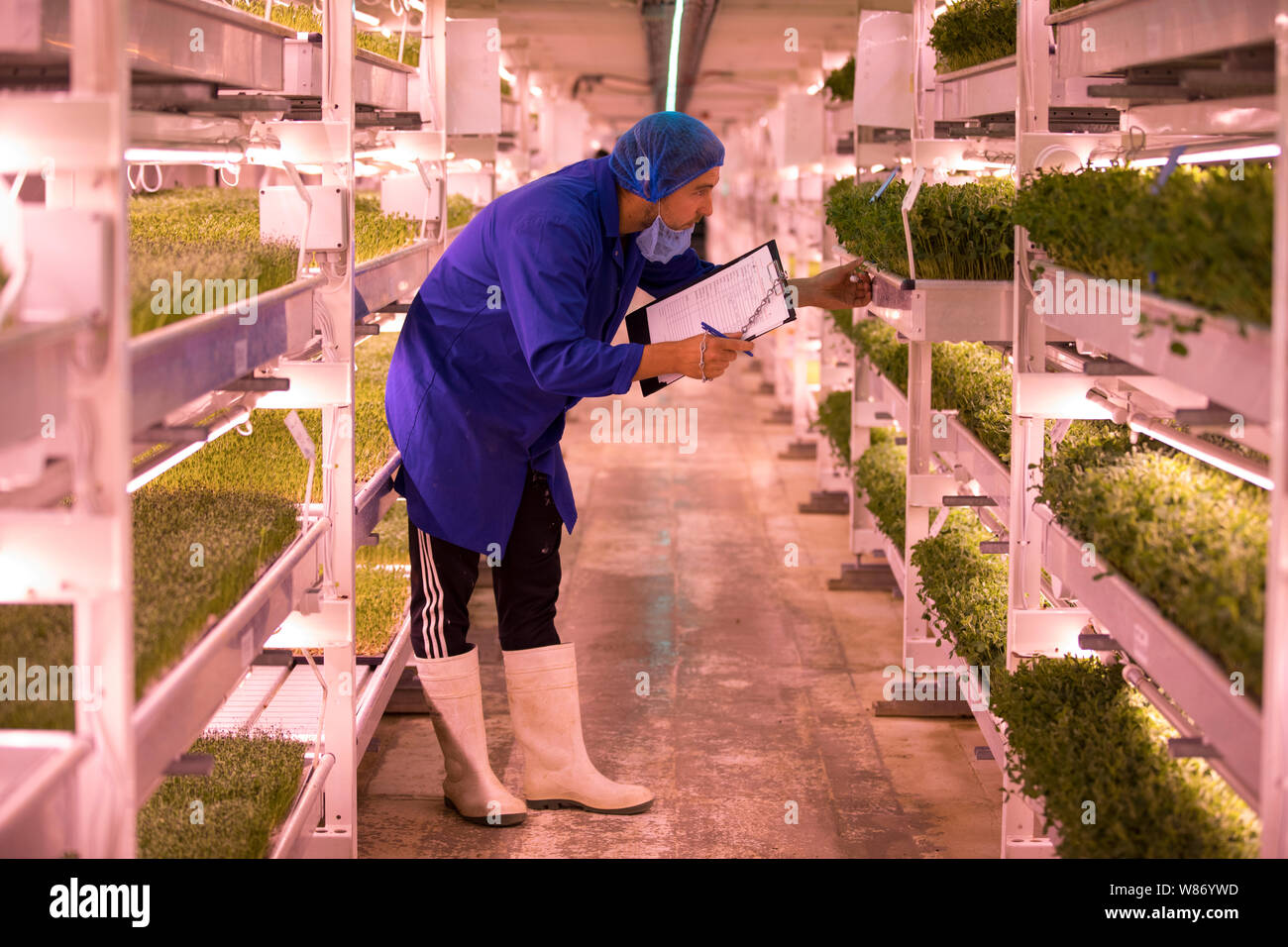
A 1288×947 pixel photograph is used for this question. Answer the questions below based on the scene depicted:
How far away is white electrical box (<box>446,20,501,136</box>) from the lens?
5.04 m

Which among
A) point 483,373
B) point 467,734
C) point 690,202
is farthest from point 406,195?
point 467,734

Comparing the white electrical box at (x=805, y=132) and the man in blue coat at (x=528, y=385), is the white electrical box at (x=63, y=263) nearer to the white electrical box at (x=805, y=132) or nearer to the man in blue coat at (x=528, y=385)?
the man in blue coat at (x=528, y=385)

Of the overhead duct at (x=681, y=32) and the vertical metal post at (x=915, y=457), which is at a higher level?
the overhead duct at (x=681, y=32)

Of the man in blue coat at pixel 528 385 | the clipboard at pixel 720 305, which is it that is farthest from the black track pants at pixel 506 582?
the clipboard at pixel 720 305

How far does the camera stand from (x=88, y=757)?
6.03 ft

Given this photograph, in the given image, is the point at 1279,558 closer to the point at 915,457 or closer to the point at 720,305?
the point at 720,305

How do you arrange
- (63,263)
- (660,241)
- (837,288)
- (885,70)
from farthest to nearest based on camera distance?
(885,70), (837,288), (660,241), (63,263)

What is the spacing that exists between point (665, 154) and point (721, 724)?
1917mm

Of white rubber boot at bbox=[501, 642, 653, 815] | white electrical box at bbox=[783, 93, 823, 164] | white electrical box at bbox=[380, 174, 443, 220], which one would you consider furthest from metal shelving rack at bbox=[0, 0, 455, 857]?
white electrical box at bbox=[783, 93, 823, 164]

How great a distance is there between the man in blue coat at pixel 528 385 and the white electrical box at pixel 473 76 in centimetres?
163

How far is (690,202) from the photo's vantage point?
131 inches

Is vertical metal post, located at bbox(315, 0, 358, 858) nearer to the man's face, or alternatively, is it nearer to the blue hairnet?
the blue hairnet

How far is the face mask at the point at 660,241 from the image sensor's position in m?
3.45
